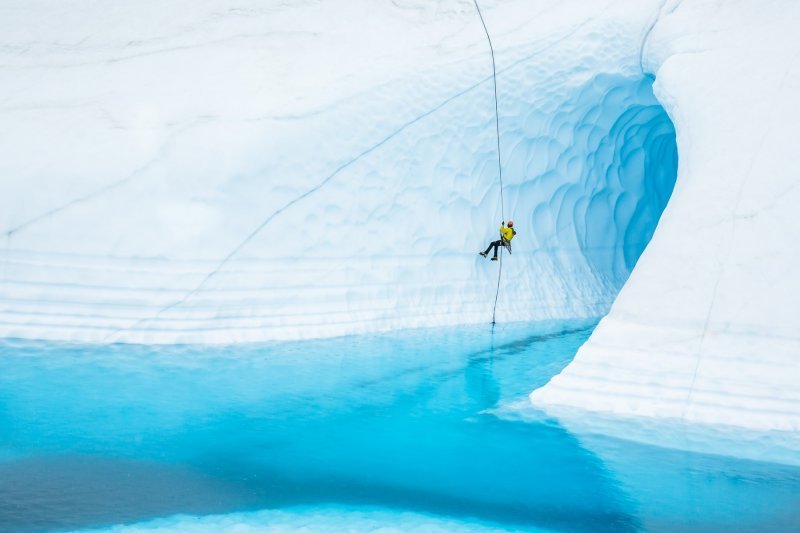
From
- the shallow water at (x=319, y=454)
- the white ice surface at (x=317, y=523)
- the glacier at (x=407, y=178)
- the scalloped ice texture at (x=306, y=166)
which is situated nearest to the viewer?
the white ice surface at (x=317, y=523)

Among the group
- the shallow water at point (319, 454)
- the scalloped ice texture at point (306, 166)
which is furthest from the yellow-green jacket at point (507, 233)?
the shallow water at point (319, 454)

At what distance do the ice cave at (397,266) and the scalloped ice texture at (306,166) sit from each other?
30mm

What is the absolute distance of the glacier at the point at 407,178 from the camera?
621cm

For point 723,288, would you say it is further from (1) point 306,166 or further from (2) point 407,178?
(1) point 306,166

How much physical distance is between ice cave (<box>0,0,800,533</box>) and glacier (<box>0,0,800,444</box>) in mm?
26

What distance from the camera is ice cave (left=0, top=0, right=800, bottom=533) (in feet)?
15.6

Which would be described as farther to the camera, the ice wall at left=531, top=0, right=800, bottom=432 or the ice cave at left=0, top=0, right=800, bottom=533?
the ice wall at left=531, top=0, right=800, bottom=432

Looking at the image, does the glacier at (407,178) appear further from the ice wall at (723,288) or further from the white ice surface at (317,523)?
the white ice surface at (317,523)

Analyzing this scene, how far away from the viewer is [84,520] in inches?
159

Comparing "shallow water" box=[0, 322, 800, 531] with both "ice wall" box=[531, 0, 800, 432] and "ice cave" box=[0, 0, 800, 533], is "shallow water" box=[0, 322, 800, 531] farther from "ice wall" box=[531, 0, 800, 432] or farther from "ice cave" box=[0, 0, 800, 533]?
"ice wall" box=[531, 0, 800, 432]

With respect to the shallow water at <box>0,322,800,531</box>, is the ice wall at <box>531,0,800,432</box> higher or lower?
higher

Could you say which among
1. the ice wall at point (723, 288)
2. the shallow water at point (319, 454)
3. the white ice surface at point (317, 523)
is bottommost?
the white ice surface at point (317, 523)

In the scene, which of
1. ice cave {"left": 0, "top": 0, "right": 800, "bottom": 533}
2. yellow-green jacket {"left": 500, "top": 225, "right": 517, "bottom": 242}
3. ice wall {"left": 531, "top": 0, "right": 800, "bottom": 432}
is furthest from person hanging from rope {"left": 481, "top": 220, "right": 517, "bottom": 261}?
ice wall {"left": 531, "top": 0, "right": 800, "bottom": 432}

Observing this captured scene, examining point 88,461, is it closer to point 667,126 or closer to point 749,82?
point 749,82
